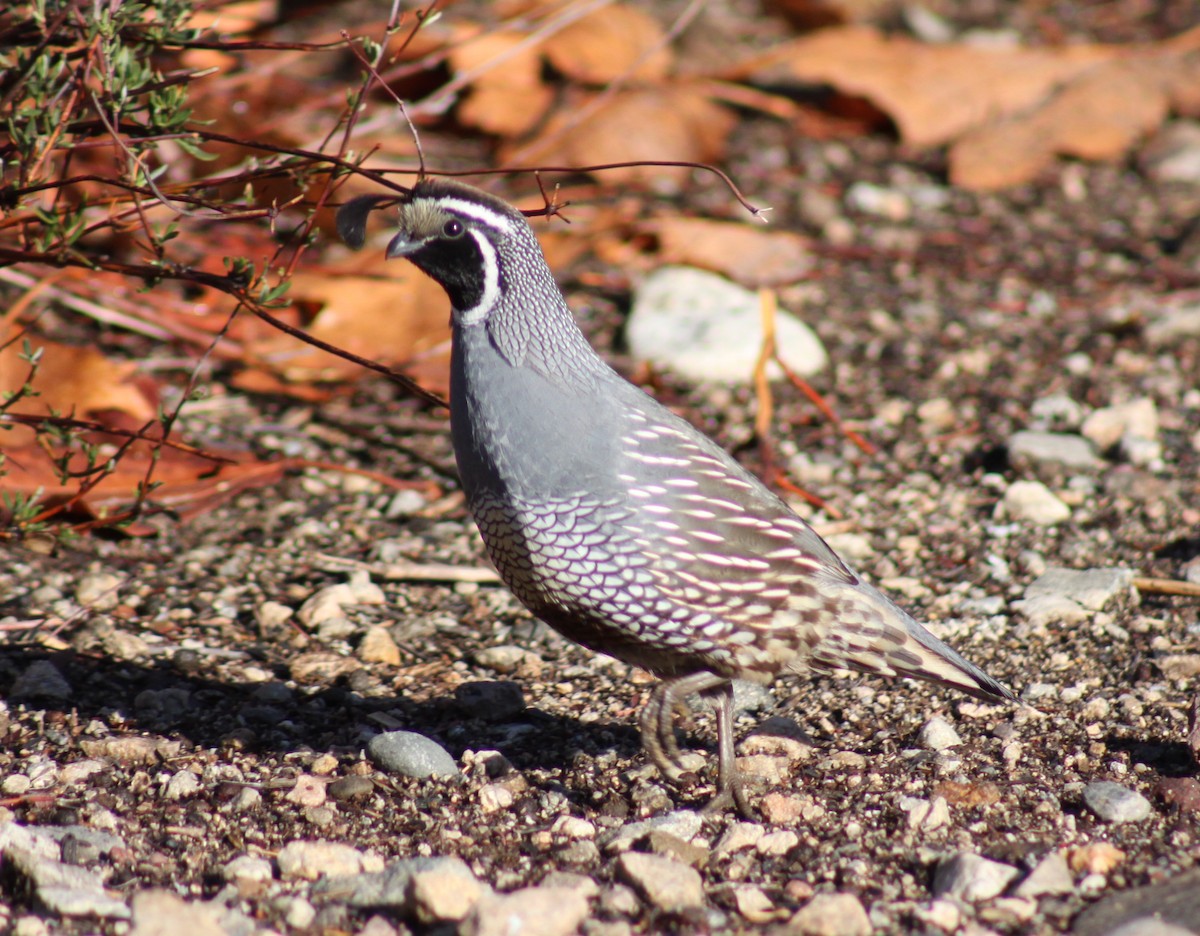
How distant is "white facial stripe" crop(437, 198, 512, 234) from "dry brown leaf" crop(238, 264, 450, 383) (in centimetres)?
208

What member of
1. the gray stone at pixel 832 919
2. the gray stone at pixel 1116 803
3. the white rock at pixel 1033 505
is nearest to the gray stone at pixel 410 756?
the gray stone at pixel 832 919

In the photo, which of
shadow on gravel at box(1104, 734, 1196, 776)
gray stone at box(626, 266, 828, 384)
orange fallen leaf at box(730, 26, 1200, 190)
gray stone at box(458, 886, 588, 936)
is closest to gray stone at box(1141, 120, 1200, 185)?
orange fallen leaf at box(730, 26, 1200, 190)

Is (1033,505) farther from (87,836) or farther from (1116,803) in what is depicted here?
(87,836)

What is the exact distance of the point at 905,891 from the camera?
315 centimetres

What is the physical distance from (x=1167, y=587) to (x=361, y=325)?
3090mm

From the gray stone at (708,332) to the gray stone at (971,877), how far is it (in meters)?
3.08

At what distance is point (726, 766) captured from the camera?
3580 mm

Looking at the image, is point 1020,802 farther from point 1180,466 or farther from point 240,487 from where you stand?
point 240,487

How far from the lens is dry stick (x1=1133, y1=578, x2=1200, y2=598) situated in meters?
4.47

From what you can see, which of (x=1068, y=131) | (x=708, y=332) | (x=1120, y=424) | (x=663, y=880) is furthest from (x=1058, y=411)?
(x=663, y=880)

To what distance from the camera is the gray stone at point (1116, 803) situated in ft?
11.1

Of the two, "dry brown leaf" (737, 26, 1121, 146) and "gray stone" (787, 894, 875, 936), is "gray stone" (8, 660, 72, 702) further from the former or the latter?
"dry brown leaf" (737, 26, 1121, 146)

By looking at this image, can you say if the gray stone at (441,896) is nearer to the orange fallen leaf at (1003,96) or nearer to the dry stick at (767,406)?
the dry stick at (767,406)

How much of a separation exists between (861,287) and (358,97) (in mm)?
Answer: 3735
